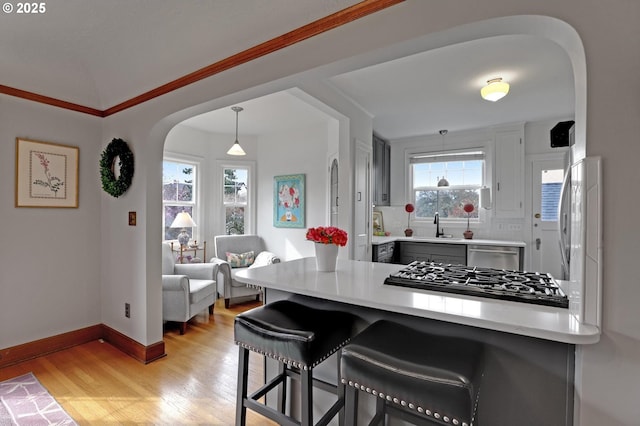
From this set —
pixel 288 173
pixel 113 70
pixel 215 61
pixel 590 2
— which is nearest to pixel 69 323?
pixel 113 70

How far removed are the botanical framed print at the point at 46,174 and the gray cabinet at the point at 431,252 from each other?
4039mm

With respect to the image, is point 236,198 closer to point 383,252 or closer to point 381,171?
point 381,171

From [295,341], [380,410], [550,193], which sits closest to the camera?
A: [295,341]

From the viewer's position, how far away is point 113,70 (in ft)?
8.66

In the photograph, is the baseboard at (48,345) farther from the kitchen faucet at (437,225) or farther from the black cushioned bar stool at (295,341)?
the kitchen faucet at (437,225)

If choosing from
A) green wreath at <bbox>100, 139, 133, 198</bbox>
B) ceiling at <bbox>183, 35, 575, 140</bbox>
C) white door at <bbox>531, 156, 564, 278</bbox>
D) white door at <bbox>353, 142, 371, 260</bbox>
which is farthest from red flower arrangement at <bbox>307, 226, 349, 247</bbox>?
white door at <bbox>531, 156, 564, 278</bbox>

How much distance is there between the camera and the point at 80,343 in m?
2.94

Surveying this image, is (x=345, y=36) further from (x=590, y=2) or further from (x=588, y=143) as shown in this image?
(x=588, y=143)

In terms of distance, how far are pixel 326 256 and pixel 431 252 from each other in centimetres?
300

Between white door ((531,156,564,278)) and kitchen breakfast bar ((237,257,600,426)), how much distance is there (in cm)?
384

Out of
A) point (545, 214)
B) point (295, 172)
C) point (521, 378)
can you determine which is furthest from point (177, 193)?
point (545, 214)

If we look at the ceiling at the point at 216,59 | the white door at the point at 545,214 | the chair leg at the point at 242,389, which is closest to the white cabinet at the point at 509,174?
the white door at the point at 545,214

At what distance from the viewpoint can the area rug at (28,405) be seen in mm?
1868

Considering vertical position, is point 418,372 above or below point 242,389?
above
